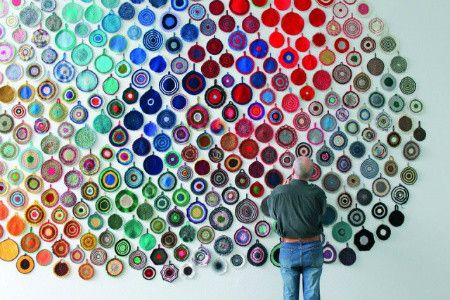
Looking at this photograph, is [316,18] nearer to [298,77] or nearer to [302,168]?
[298,77]

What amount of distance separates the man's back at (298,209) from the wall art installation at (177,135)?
0.45 m

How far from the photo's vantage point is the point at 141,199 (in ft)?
10.3

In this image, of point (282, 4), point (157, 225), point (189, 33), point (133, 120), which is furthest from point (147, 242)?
point (282, 4)

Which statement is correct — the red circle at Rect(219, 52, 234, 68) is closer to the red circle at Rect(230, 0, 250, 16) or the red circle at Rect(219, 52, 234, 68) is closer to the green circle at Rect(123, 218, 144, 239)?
the red circle at Rect(230, 0, 250, 16)

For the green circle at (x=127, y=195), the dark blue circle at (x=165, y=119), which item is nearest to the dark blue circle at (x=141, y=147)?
the dark blue circle at (x=165, y=119)

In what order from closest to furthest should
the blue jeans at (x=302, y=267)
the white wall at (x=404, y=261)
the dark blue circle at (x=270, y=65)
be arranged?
the blue jeans at (x=302, y=267) → the white wall at (x=404, y=261) → the dark blue circle at (x=270, y=65)

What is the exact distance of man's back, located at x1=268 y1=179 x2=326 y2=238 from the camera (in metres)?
2.67

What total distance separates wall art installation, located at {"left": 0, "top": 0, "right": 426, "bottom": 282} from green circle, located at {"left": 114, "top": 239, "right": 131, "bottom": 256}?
0.01 m

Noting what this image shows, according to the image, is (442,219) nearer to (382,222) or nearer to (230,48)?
(382,222)

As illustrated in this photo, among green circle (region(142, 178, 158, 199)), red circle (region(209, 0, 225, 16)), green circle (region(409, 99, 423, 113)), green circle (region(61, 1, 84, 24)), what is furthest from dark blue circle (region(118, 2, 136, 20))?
green circle (region(409, 99, 423, 113))

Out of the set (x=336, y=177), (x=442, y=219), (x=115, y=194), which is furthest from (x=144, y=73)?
(x=442, y=219)

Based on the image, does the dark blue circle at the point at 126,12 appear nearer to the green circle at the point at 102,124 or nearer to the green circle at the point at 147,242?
the green circle at the point at 102,124

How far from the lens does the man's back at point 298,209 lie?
8.77 feet

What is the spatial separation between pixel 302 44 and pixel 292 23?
0.14m
